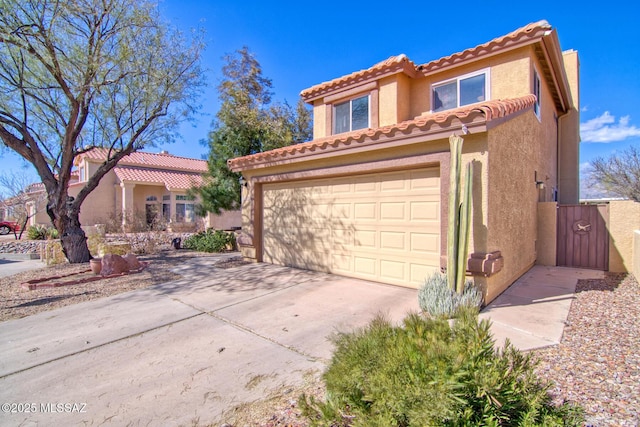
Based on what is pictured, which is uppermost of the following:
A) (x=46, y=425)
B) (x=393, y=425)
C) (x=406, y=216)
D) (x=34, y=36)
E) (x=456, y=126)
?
(x=34, y=36)

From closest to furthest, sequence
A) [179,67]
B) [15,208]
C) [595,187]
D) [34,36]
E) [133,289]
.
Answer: [133,289] < [34,36] < [179,67] < [15,208] < [595,187]

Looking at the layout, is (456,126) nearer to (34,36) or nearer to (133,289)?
(133,289)

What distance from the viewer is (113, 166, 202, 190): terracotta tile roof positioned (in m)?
23.2

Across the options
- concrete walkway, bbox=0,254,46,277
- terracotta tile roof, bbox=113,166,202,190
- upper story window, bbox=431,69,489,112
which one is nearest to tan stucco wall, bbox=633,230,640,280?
upper story window, bbox=431,69,489,112

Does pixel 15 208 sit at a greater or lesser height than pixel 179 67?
lesser

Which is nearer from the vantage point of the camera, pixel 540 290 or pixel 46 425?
pixel 46 425

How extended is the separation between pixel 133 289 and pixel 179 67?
7167mm

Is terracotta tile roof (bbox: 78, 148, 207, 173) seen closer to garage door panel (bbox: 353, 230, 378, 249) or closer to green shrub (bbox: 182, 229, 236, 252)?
green shrub (bbox: 182, 229, 236, 252)

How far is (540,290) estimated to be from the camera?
698 cm

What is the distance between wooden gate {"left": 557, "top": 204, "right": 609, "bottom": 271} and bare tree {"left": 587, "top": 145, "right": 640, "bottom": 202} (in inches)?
509

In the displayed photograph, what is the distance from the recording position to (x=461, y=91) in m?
9.31

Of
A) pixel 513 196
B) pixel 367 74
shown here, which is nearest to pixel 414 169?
pixel 513 196

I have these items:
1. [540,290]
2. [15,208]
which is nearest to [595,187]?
[540,290]

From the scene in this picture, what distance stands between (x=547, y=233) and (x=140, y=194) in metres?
25.0
